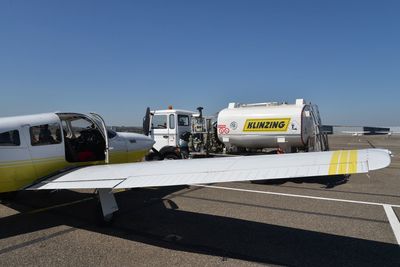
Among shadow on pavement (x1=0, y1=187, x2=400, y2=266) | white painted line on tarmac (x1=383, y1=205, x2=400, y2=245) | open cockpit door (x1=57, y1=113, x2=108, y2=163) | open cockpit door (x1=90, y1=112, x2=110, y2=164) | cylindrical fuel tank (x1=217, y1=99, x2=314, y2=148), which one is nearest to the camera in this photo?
shadow on pavement (x1=0, y1=187, x2=400, y2=266)

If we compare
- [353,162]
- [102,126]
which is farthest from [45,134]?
[353,162]

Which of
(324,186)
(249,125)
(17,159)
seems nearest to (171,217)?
(17,159)

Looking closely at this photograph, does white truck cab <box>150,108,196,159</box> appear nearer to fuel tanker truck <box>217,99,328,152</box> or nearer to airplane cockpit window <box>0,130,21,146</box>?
fuel tanker truck <box>217,99,328,152</box>

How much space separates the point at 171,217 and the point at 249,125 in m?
6.96

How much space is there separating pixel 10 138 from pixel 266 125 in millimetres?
8823

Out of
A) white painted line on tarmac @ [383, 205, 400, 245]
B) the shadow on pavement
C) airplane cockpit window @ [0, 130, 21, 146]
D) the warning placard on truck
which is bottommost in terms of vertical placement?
white painted line on tarmac @ [383, 205, 400, 245]

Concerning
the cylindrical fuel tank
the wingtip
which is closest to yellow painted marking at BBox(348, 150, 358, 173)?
the wingtip

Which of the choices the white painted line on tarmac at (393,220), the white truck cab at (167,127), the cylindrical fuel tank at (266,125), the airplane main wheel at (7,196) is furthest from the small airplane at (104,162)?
the cylindrical fuel tank at (266,125)

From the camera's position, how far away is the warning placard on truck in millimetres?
12773

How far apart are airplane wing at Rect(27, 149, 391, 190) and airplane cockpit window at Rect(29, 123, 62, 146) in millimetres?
825

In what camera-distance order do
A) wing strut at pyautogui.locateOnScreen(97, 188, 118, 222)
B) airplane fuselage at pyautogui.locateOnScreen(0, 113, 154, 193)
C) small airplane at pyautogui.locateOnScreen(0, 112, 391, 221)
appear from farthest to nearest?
1. airplane fuselage at pyautogui.locateOnScreen(0, 113, 154, 193)
2. wing strut at pyautogui.locateOnScreen(97, 188, 118, 222)
3. small airplane at pyautogui.locateOnScreen(0, 112, 391, 221)

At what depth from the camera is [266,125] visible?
13.1 metres

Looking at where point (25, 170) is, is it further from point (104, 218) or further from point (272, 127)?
point (272, 127)

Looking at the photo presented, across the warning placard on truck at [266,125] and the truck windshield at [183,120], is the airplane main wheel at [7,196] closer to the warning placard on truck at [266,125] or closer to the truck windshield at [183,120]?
the truck windshield at [183,120]
